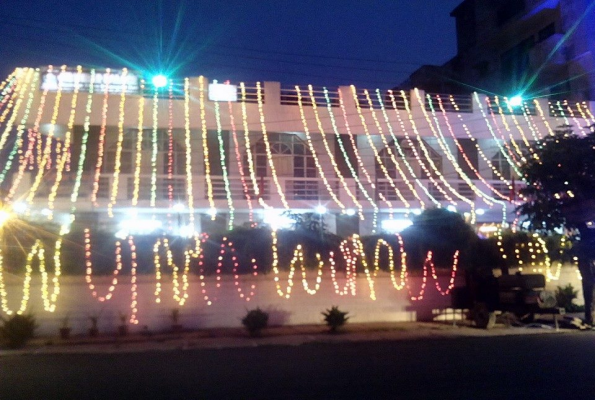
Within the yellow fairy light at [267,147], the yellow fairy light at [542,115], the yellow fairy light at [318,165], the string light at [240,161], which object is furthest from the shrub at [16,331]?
the yellow fairy light at [542,115]

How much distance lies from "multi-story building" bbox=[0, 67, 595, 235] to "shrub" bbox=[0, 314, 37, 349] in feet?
19.9

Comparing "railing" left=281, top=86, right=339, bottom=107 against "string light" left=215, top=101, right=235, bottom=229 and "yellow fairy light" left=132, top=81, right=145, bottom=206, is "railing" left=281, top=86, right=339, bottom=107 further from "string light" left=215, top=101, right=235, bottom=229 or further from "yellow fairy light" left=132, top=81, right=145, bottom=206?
"yellow fairy light" left=132, top=81, right=145, bottom=206

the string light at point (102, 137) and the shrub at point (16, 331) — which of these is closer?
the shrub at point (16, 331)

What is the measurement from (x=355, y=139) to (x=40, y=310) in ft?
45.0

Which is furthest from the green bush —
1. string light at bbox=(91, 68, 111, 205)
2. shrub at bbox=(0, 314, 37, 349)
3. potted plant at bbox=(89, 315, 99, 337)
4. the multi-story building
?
string light at bbox=(91, 68, 111, 205)

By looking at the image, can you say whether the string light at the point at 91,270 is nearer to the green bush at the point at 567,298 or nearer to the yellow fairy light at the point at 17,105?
the yellow fairy light at the point at 17,105

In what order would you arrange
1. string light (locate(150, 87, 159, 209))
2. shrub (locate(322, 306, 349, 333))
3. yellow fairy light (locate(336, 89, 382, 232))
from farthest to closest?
yellow fairy light (locate(336, 89, 382, 232)) → string light (locate(150, 87, 159, 209)) → shrub (locate(322, 306, 349, 333))

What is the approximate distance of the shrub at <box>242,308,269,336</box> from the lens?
1591 centimetres

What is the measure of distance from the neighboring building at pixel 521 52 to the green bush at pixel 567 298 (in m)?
12.3

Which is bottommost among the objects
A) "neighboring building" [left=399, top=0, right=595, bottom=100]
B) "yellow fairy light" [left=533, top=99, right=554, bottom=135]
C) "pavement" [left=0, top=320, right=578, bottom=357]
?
"pavement" [left=0, top=320, right=578, bottom=357]

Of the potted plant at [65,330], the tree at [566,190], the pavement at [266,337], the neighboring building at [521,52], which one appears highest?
the neighboring building at [521,52]

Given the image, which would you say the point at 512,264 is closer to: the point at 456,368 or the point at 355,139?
the point at 355,139

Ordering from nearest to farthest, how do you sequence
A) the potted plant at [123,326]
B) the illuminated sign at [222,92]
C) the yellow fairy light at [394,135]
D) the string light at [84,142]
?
the potted plant at [123,326] < the string light at [84,142] < the illuminated sign at [222,92] < the yellow fairy light at [394,135]

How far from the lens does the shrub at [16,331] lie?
46.5 feet
